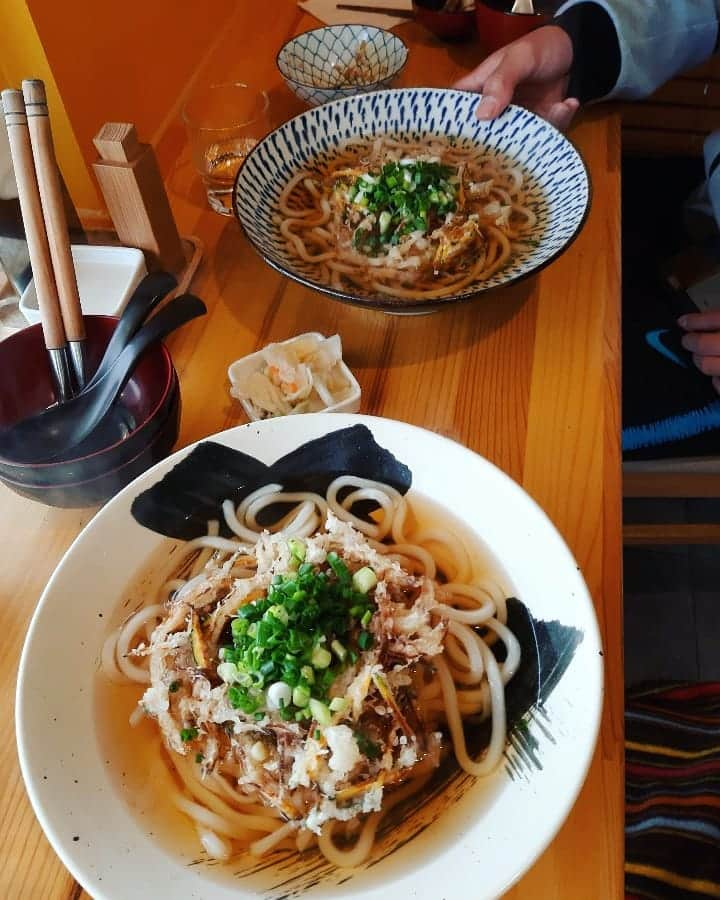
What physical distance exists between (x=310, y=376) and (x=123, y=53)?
0.86 metres

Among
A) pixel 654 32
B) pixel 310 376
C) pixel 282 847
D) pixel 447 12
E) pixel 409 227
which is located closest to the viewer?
pixel 282 847

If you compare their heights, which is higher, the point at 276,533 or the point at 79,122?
the point at 79,122

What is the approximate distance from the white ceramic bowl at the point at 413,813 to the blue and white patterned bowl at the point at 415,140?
0.38m

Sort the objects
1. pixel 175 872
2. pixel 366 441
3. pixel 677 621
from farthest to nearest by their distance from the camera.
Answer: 1. pixel 677 621
2. pixel 366 441
3. pixel 175 872

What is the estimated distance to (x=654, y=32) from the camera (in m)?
1.42

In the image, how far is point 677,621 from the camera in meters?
1.77

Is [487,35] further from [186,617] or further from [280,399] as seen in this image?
[186,617]

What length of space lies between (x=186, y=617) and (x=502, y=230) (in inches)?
32.1

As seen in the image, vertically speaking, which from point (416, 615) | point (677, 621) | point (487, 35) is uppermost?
point (487, 35)

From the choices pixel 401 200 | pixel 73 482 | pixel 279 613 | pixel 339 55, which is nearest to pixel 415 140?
pixel 401 200

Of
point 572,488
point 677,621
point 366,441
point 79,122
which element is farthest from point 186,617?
point 677,621

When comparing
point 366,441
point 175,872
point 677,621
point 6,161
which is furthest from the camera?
point 677,621

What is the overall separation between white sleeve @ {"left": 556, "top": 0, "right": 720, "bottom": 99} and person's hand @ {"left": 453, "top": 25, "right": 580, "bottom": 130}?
0.11 metres

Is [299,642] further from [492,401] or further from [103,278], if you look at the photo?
[103,278]
